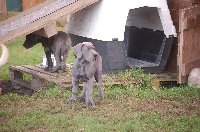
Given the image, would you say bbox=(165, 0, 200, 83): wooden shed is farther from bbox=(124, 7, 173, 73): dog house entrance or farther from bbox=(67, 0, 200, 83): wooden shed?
bbox=(124, 7, 173, 73): dog house entrance

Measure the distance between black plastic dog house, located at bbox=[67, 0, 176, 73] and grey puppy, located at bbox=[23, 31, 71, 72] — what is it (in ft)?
1.99

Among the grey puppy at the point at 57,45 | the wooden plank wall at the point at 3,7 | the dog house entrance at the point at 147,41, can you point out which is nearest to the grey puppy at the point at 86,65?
the grey puppy at the point at 57,45

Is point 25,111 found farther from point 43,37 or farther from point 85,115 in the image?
point 43,37

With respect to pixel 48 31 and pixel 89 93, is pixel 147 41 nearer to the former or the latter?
pixel 48 31

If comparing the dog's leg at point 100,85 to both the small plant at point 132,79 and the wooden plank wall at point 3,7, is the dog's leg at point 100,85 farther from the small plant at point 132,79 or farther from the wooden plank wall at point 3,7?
the wooden plank wall at point 3,7

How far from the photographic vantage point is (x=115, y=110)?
7.26m

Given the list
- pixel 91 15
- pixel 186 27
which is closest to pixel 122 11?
pixel 91 15

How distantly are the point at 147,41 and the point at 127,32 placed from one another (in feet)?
2.01

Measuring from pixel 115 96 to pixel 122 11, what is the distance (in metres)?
2.21

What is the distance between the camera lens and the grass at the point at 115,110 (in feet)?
21.0

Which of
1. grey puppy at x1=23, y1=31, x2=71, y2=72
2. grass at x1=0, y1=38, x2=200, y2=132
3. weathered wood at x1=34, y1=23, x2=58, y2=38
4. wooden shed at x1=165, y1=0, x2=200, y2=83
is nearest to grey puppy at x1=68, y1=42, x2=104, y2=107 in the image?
grass at x1=0, y1=38, x2=200, y2=132

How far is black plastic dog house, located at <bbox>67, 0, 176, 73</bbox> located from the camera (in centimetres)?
940

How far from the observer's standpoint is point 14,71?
10.5 meters

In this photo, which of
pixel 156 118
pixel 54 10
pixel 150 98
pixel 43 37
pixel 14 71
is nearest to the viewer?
pixel 156 118
